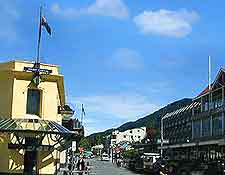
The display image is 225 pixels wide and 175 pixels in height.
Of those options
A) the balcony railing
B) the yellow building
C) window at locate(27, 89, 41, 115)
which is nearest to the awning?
the yellow building

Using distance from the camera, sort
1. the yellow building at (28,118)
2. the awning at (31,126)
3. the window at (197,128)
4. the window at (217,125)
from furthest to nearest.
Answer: the window at (197,128)
the window at (217,125)
the yellow building at (28,118)
the awning at (31,126)

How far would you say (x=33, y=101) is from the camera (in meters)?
31.3

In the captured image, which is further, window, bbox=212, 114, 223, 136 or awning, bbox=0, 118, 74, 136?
window, bbox=212, 114, 223, 136

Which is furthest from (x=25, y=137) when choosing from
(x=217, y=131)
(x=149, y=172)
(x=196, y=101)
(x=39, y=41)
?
(x=196, y=101)

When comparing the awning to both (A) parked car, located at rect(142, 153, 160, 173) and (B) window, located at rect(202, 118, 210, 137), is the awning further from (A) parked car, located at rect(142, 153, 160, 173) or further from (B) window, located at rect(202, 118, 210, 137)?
(B) window, located at rect(202, 118, 210, 137)

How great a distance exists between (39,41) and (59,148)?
7103 mm

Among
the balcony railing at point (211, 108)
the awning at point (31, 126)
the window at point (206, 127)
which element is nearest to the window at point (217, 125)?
the balcony railing at point (211, 108)

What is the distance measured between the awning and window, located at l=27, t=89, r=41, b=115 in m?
1.02

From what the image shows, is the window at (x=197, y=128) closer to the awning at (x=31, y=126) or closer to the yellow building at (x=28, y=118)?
the yellow building at (x=28, y=118)

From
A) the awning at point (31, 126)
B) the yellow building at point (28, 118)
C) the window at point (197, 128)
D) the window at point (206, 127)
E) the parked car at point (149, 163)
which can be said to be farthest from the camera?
the window at point (197, 128)

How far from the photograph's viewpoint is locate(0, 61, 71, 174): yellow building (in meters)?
29.7

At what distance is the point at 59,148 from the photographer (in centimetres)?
3281

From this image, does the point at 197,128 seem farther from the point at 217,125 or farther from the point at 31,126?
the point at 31,126

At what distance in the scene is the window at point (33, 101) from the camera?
3109 cm
